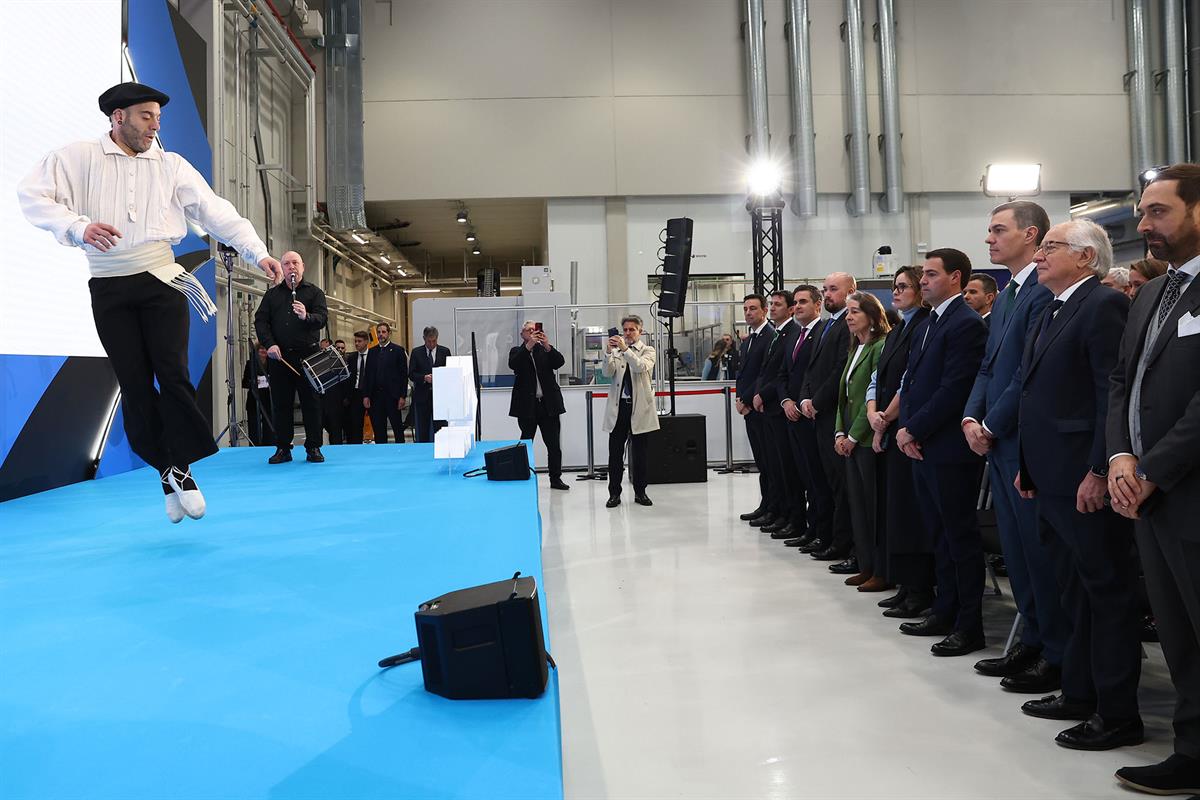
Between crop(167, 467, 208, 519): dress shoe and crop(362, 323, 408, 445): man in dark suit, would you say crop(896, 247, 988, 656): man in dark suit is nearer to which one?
crop(167, 467, 208, 519): dress shoe

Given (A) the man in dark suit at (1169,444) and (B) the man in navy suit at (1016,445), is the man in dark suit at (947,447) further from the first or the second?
(A) the man in dark suit at (1169,444)

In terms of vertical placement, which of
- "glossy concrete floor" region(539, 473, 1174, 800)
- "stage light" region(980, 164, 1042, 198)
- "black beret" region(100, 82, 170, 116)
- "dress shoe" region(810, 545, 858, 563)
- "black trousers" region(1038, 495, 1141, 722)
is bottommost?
"glossy concrete floor" region(539, 473, 1174, 800)

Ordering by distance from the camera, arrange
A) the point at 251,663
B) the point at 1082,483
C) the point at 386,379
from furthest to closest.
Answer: the point at 386,379 < the point at 1082,483 < the point at 251,663

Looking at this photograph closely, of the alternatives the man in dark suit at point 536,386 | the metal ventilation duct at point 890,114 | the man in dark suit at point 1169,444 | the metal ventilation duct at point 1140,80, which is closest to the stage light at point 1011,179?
the metal ventilation duct at point 890,114

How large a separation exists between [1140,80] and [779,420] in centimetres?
1180

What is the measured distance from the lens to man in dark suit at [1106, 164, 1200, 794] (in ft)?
5.54

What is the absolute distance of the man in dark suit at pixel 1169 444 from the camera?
66.5 inches

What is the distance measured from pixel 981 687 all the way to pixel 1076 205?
1420 cm

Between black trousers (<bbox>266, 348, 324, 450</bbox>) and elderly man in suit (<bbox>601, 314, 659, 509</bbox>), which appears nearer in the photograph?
black trousers (<bbox>266, 348, 324, 450</bbox>)

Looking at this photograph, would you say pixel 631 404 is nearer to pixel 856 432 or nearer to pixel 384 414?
pixel 856 432

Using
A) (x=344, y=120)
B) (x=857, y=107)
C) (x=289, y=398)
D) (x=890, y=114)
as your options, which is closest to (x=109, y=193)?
(x=289, y=398)

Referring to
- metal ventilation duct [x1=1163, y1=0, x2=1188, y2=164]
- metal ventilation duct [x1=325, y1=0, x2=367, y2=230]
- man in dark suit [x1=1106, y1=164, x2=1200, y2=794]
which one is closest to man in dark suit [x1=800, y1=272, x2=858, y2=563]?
man in dark suit [x1=1106, y1=164, x2=1200, y2=794]

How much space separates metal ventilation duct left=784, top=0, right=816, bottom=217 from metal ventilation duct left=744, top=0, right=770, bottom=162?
16.3 inches

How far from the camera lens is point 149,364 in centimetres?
287
